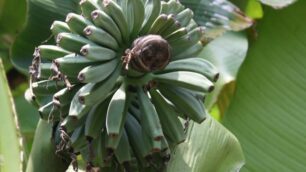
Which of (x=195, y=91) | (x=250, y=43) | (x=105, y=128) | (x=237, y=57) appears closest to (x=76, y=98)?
(x=105, y=128)

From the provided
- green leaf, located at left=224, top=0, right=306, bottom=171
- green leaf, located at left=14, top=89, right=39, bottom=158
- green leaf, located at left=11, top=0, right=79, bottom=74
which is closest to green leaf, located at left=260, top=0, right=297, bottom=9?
green leaf, located at left=224, top=0, right=306, bottom=171

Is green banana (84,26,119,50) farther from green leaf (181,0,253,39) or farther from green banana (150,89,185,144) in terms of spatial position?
green leaf (181,0,253,39)

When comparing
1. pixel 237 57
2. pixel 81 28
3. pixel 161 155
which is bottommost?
pixel 237 57

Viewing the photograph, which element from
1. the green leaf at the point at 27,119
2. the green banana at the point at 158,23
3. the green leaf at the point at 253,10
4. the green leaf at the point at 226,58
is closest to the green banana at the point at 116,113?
the green banana at the point at 158,23

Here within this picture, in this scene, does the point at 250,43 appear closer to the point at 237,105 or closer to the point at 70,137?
the point at 237,105

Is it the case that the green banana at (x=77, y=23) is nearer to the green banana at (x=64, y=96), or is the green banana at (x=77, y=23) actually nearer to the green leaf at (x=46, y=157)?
the green banana at (x=64, y=96)

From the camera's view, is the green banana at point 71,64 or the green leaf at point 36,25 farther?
the green leaf at point 36,25

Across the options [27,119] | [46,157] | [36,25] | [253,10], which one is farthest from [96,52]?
[27,119]
